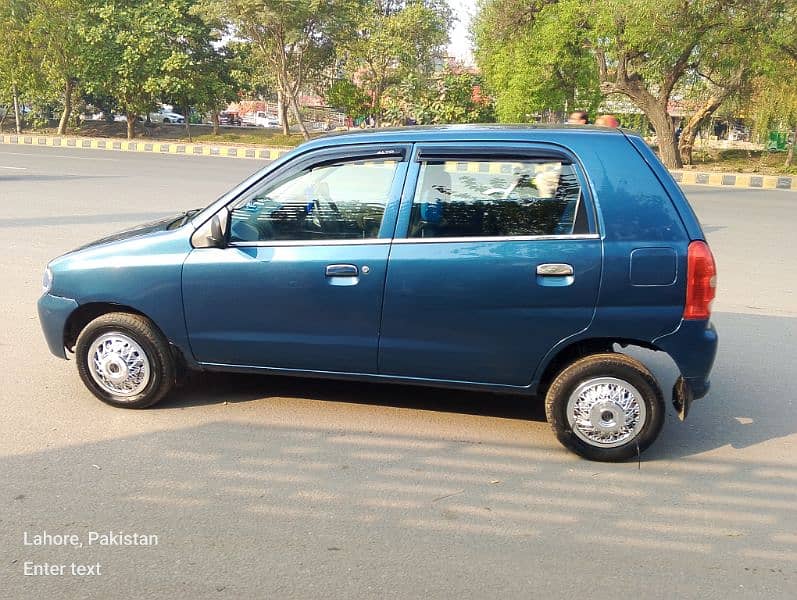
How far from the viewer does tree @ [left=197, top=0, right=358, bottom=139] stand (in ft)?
85.6

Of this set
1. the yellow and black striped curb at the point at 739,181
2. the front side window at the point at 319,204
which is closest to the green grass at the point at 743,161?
the yellow and black striped curb at the point at 739,181

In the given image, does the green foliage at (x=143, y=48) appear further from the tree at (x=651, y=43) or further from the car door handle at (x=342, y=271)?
the car door handle at (x=342, y=271)

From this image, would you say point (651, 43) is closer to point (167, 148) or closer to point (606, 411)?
point (167, 148)

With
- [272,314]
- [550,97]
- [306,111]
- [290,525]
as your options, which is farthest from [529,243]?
[306,111]

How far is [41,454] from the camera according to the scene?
3.99 metres

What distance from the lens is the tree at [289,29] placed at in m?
26.1

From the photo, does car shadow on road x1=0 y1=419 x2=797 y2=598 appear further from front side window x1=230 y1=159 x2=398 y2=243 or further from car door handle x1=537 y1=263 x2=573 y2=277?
front side window x1=230 y1=159 x2=398 y2=243

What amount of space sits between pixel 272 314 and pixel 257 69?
2983cm

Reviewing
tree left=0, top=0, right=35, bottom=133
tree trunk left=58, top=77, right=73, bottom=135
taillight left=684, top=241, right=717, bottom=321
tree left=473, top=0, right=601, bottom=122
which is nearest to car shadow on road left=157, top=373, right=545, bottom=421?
taillight left=684, top=241, right=717, bottom=321

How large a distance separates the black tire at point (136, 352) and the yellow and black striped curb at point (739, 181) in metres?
17.9

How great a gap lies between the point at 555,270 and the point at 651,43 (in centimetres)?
1853

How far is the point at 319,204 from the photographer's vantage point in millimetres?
4336

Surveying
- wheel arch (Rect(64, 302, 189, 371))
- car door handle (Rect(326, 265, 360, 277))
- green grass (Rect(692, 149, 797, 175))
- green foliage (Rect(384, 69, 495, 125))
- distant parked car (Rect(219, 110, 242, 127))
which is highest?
distant parked car (Rect(219, 110, 242, 127))

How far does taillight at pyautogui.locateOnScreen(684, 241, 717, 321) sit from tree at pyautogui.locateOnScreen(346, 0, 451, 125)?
85.3 feet
